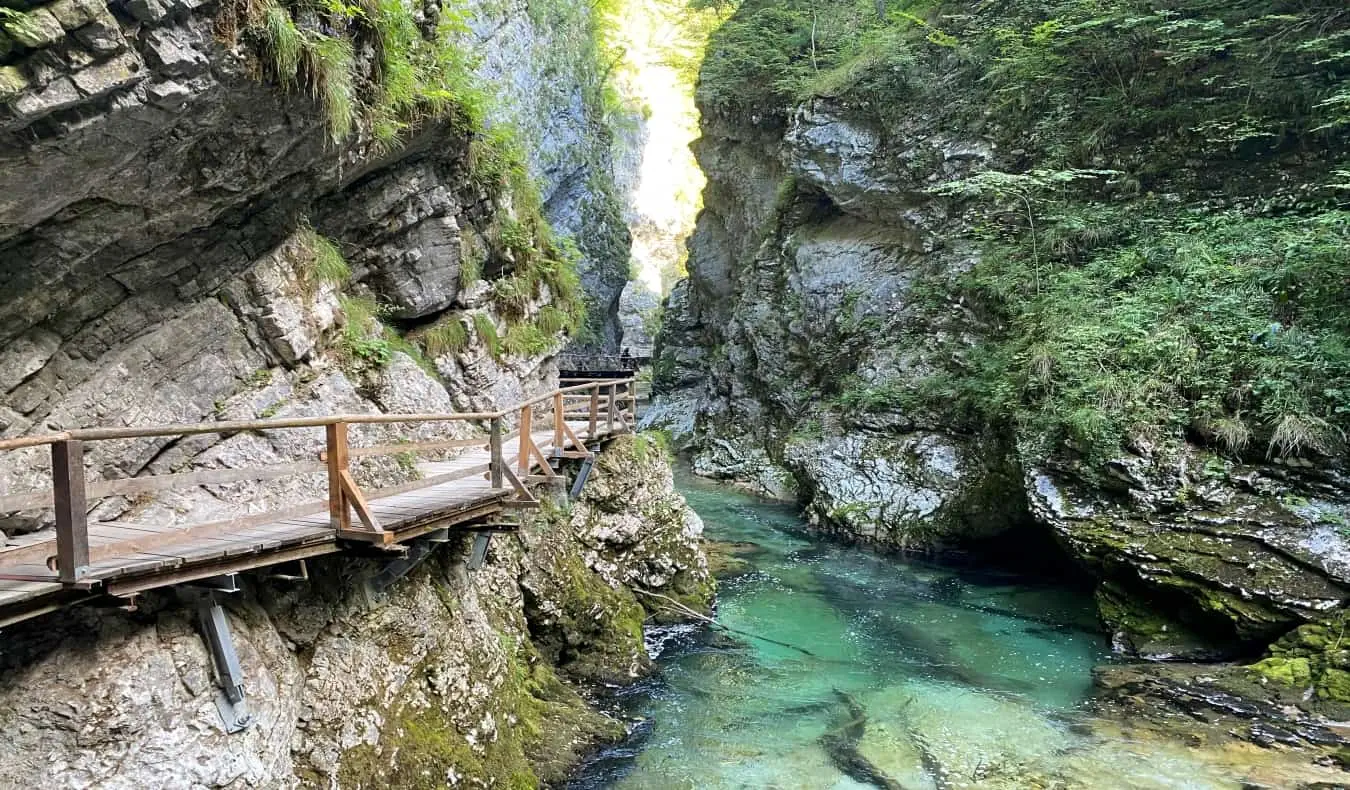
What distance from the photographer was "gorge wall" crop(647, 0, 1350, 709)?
11.1m

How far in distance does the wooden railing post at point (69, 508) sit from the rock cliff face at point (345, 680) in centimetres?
67

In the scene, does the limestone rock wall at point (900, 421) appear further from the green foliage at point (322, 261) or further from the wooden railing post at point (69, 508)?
the wooden railing post at point (69, 508)

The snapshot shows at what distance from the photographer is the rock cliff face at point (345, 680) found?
155 inches

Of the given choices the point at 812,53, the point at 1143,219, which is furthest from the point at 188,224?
the point at 812,53

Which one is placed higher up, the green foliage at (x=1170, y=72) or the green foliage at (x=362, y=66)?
the green foliage at (x=1170, y=72)

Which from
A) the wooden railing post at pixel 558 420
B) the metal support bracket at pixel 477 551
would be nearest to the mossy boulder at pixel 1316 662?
the wooden railing post at pixel 558 420

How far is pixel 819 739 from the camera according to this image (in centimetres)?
854

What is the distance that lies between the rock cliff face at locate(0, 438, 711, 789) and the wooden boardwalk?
0.40 metres

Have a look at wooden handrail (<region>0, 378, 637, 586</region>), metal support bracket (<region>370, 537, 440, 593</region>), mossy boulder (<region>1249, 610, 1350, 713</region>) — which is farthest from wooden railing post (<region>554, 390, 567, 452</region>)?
mossy boulder (<region>1249, 610, 1350, 713</region>)

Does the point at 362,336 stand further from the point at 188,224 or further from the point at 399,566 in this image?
the point at 399,566

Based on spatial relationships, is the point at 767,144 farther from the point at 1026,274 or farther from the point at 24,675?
the point at 24,675

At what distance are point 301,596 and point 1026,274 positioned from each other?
15.5 metres

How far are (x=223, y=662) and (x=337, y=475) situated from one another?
125 centimetres

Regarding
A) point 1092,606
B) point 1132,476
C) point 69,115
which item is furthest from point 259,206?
point 1092,606
